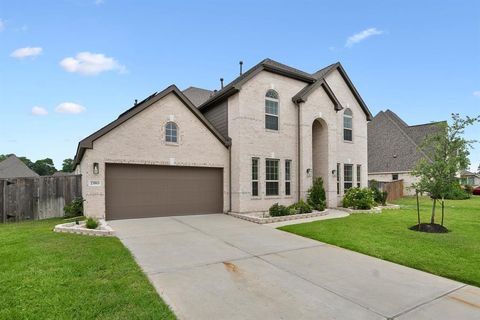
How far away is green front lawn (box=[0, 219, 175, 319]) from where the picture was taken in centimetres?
355

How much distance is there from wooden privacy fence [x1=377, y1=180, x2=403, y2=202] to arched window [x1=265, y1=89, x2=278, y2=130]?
12.3 meters

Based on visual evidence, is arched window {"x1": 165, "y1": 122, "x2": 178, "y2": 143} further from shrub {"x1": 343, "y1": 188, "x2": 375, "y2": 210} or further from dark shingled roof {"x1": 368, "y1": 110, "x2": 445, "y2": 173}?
dark shingled roof {"x1": 368, "y1": 110, "x2": 445, "y2": 173}

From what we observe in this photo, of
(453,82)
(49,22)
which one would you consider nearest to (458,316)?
(49,22)

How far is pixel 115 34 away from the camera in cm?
1234

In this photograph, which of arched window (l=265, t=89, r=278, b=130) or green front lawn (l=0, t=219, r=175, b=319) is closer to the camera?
green front lawn (l=0, t=219, r=175, b=319)

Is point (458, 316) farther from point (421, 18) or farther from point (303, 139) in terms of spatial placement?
point (421, 18)

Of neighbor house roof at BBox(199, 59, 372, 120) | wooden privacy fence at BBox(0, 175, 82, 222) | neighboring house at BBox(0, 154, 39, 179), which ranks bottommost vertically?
wooden privacy fence at BBox(0, 175, 82, 222)

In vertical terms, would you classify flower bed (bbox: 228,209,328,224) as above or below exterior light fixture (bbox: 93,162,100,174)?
below

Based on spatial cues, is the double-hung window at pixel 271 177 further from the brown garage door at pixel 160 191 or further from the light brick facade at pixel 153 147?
the brown garage door at pixel 160 191

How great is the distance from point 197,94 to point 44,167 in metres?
91.7

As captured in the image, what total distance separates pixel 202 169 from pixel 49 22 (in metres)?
8.58

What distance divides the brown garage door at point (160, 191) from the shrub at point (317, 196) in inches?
185

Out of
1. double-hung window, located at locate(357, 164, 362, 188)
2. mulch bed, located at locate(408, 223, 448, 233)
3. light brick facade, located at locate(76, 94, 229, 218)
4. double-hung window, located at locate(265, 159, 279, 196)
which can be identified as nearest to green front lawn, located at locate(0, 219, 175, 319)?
light brick facade, located at locate(76, 94, 229, 218)

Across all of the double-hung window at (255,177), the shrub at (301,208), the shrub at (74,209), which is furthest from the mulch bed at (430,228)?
the shrub at (74,209)
